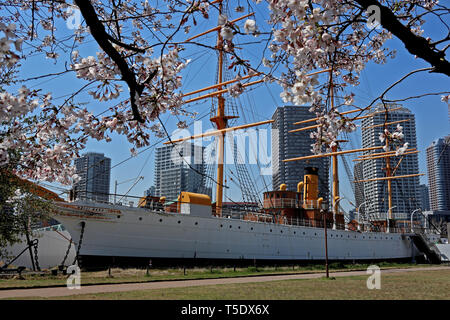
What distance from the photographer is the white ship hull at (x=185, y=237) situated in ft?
64.8

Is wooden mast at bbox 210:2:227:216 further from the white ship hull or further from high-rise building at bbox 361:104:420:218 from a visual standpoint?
high-rise building at bbox 361:104:420:218

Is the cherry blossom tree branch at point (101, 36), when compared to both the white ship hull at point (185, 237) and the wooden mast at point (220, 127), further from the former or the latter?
the wooden mast at point (220, 127)

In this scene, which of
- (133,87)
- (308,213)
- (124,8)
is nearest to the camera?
(133,87)

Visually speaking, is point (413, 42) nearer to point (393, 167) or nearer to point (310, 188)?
point (310, 188)

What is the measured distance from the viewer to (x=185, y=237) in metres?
22.5

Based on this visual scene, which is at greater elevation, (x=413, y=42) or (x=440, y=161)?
(x=413, y=42)

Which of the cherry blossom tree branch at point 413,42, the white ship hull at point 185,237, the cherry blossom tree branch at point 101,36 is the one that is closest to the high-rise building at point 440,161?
the cherry blossom tree branch at point 413,42

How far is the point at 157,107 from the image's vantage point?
5008mm

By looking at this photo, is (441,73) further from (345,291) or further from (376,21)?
(345,291)

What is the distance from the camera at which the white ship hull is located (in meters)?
19.8

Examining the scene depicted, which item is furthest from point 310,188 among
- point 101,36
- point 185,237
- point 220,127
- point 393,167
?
point 101,36

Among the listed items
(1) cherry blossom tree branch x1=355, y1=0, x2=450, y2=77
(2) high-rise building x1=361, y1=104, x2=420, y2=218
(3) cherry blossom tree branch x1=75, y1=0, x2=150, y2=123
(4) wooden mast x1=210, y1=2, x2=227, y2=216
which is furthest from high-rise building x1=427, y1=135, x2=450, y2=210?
(2) high-rise building x1=361, y1=104, x2=420, y2=218
